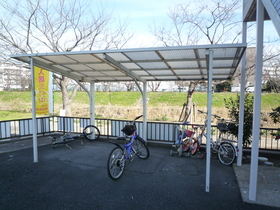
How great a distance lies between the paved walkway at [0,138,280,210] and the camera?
2809 millimetres

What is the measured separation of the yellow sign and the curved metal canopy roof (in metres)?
1.66

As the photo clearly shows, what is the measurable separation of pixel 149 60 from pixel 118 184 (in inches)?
103

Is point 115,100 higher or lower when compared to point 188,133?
higher

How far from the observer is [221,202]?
2838 millimetres

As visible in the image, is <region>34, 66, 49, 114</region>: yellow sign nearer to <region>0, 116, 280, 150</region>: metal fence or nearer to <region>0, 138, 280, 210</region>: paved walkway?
<region>0, 116, 280, 150</region>: metal fence

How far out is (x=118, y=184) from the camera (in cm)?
344

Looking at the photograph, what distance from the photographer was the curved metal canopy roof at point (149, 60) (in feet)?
11.1

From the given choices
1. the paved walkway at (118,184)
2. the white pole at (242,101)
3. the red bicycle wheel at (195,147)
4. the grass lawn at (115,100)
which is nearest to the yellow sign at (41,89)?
the paved walkway at (118,184)

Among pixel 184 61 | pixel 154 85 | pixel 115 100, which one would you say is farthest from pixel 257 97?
pixel 154 85

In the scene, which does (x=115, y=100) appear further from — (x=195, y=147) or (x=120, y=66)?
(x=120, y=66)

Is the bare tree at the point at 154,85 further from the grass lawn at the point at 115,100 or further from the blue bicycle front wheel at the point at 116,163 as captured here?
the blue bicycle front wheel at the point at 116,163

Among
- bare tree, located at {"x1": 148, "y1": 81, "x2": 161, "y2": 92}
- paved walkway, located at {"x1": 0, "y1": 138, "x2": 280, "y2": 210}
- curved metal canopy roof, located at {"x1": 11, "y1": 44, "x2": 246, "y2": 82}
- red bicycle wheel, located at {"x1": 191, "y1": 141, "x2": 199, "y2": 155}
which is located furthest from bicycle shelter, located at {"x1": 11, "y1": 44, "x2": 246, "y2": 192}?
bare tree, located at {"x1": 148, "y1": 81, "x2": 161, "y2": 92}

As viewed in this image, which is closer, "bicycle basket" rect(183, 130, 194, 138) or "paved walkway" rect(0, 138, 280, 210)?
"paved walkway" rect(0, 138, 280, 210)

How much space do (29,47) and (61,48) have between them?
1.55 meters
